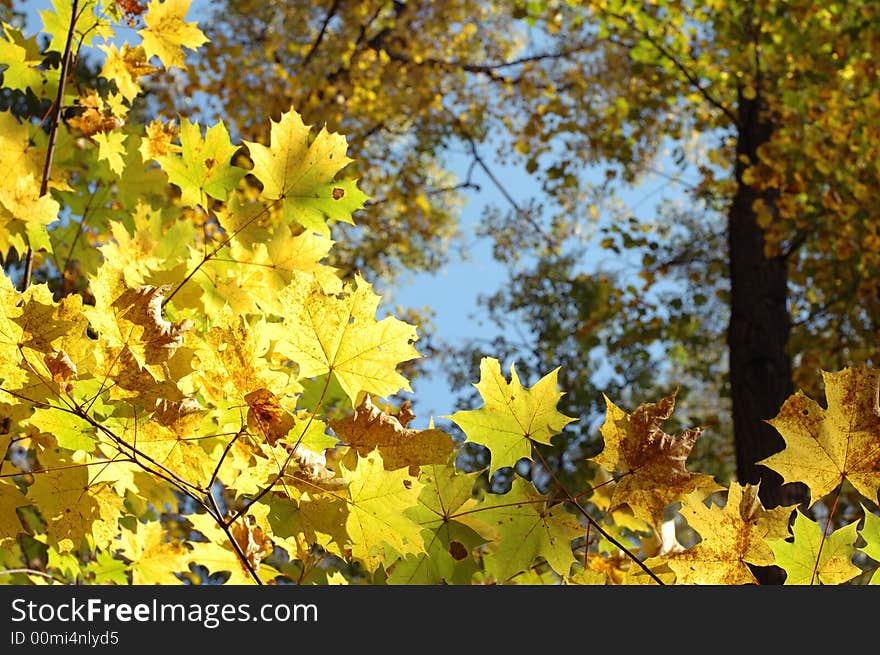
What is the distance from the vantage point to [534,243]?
910cm

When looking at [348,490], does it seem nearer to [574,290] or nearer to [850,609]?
[850,609]

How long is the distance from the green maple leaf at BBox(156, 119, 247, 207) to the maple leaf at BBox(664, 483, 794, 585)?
2.88ft

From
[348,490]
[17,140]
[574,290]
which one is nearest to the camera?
[348,490]

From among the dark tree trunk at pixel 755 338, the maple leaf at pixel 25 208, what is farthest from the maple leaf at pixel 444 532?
the dark tree trunk at pixel 755 338

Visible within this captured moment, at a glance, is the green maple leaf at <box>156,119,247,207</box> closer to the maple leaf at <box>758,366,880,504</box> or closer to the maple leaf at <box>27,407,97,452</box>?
the maple leaf at <box>27,407,97,452</box>

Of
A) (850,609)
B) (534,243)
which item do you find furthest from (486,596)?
(534,243)

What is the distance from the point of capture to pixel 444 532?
3.47ft

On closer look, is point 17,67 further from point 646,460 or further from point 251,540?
point 646,460

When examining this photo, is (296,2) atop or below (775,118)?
atop

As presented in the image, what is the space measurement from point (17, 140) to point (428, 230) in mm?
8237

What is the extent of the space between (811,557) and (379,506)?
51 cm

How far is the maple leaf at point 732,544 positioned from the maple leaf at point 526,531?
5.3 inches

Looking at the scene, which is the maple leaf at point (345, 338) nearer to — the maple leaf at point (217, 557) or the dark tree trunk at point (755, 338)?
the maple leaf at point (217, 557)

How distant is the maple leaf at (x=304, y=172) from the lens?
118 centimetres
